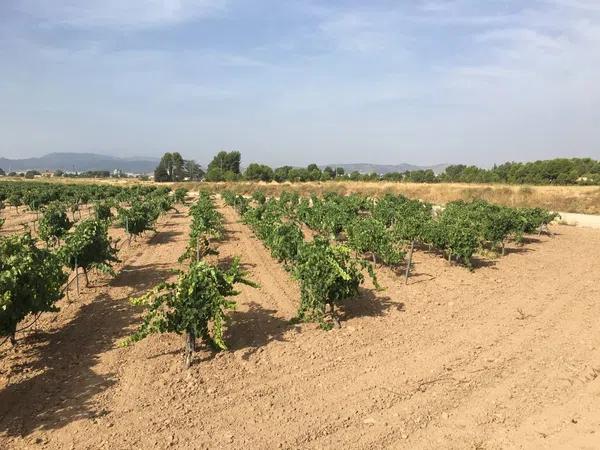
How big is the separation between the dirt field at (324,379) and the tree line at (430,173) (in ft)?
196

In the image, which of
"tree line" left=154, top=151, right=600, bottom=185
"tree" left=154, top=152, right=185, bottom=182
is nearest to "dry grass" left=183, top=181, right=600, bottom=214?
"tree line" left=154, top=151, right=600, bottom=185

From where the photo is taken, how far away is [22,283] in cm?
748

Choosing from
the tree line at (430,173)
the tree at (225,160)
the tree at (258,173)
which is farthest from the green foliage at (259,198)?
the tree at (225,160)

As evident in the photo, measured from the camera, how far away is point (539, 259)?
18.3 metres

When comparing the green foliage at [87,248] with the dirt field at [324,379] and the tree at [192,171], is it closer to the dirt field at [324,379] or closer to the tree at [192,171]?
the dirt field at [324,379]

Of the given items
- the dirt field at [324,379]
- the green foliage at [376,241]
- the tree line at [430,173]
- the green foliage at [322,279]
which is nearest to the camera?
the dirt field at [324,379]

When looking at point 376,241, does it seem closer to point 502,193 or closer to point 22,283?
point 22,283

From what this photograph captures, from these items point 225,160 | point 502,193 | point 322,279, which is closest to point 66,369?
point 322,279

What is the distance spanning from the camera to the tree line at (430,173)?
72531mm

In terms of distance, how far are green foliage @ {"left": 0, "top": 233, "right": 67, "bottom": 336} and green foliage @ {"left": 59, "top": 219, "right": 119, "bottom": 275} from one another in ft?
8.10

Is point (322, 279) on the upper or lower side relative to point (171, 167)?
lower

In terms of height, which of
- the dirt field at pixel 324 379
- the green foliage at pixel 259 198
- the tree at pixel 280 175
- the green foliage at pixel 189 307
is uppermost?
the tree at pixel 280 175

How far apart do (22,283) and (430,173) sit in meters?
87.9

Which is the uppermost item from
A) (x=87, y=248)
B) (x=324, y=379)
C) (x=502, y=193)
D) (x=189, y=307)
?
(x=502, y=193)
